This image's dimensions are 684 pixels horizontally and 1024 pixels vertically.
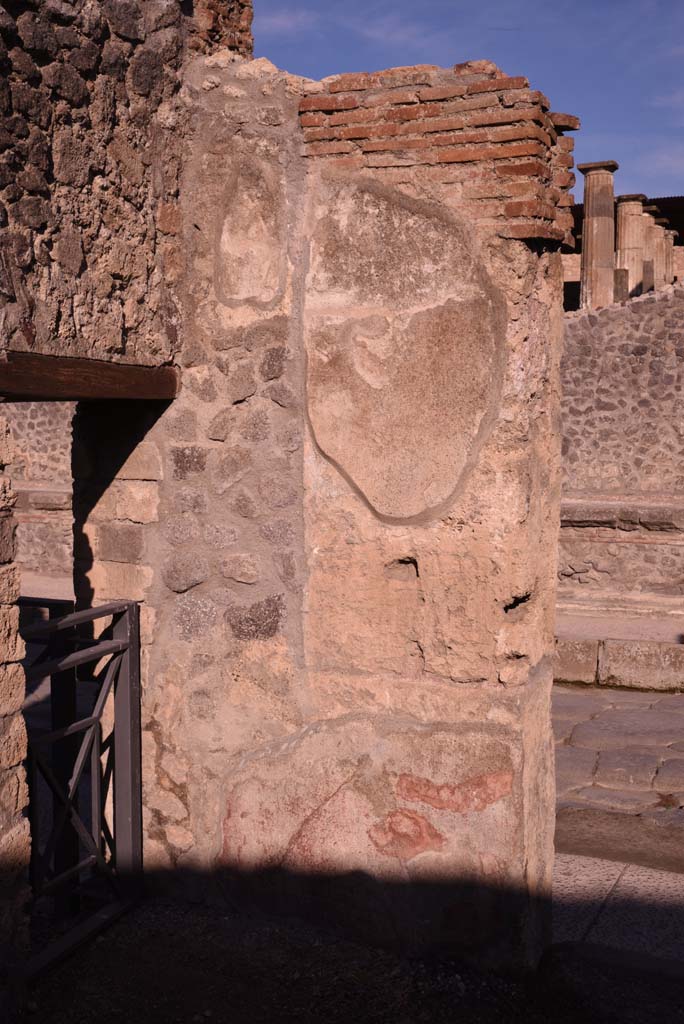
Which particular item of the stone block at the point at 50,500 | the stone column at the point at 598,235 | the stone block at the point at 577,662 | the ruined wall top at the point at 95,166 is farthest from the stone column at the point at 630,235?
the ruined wall top at the point at 95,166

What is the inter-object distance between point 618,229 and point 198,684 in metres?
19.5

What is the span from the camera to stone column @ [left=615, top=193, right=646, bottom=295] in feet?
68.1

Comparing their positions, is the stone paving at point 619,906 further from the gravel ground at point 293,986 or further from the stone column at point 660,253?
the stone column at point 660,253

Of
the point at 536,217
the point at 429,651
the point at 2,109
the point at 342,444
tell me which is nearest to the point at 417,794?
the point at 429,651

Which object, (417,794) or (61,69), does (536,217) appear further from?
(417,794)

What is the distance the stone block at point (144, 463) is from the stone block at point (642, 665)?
4.55 m

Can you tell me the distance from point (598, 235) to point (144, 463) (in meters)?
18.2

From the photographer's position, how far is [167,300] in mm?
3273

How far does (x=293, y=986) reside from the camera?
10.0 ft

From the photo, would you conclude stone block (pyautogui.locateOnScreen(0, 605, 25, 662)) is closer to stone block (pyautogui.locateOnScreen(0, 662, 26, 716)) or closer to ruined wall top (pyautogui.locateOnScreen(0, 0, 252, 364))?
stone block (pyautogui.locateOnScreen(0, 662, 26, 716))

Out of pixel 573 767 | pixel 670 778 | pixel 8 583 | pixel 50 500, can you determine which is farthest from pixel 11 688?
pixel 50 500

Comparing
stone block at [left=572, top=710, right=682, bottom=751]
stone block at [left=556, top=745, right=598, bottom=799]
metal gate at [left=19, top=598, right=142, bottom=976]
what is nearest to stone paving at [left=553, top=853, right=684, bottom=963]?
stone block at [left=556, top=745, right=598, bottom=799]

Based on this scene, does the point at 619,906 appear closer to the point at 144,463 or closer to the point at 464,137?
the point at 144,463

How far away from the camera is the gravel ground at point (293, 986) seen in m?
2.92
